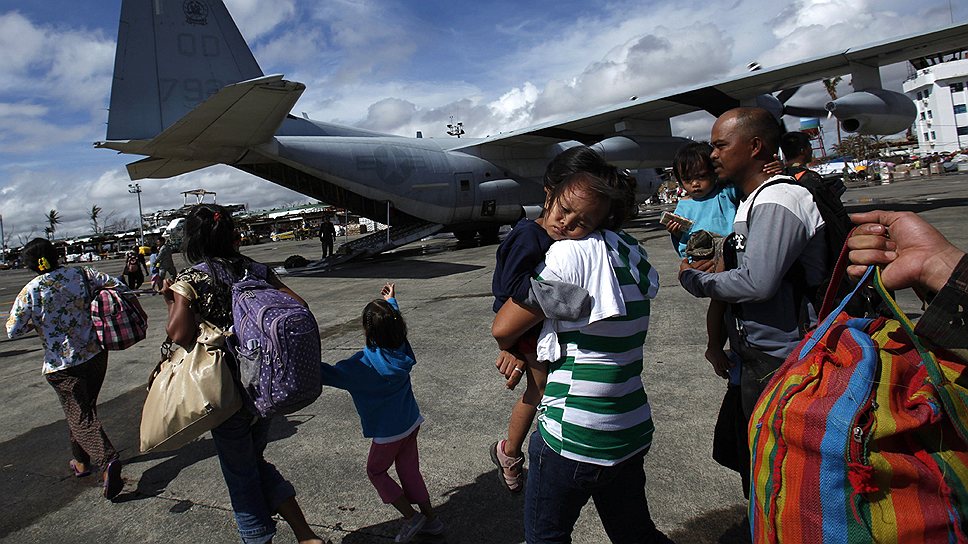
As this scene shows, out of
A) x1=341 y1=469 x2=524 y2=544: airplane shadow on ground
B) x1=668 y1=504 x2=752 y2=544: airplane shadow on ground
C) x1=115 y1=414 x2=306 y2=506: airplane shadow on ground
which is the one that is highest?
x1=115 y1=414 x2=306 y2=506: airplane shadow on ground

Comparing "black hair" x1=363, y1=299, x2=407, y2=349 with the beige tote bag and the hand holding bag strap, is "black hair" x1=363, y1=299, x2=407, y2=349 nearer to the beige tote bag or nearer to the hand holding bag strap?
the beige tote bag

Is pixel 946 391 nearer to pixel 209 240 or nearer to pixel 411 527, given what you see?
pixel 411 527

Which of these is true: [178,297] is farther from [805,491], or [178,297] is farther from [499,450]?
[805,491]

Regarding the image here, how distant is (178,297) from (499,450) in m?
1.68

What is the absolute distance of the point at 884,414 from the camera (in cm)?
116

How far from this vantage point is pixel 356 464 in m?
3.64

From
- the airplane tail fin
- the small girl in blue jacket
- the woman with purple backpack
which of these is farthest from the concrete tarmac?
the airplane tail fin

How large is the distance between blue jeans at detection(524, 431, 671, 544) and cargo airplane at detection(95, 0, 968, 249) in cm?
953

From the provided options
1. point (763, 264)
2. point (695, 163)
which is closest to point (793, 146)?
point (695, 163)

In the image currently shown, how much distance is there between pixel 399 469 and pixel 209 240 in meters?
1.48

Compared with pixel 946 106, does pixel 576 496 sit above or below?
below

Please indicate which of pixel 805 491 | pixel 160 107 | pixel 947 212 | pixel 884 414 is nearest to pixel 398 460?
pixel 805 491

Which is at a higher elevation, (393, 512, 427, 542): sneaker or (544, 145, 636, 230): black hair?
(544, 145, 636, 230): black hair

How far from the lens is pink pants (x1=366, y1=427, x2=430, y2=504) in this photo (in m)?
2.70
